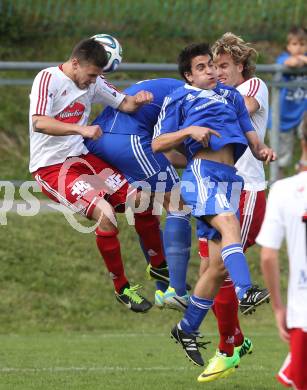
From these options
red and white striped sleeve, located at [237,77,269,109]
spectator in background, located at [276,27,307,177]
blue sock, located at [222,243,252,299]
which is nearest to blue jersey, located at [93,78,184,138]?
red and white striped sleeve, located at [237,77,269,109]

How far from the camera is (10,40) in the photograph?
58.7ft

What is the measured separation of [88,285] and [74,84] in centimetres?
511

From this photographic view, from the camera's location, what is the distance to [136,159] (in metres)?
10.1

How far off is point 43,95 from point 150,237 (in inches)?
63.1

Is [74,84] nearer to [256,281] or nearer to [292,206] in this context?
[292,206]

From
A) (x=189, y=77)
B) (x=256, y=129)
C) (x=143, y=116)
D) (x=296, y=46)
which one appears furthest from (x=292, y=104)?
(x=189, y=77)

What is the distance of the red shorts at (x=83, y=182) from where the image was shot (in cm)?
1002

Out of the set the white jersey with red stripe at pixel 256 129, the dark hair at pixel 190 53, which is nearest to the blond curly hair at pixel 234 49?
the white jersey with red stripe at pixel 256 129

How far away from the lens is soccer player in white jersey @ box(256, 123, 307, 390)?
6.49 m

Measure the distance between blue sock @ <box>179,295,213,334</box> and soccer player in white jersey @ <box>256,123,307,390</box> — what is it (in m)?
2.76

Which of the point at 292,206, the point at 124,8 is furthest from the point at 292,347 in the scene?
the point at 124,8

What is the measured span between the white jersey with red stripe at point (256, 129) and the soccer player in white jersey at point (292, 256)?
A: 3.44 meters

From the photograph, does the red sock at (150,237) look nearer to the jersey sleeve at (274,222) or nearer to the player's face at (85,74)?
the player's face at (85,74)

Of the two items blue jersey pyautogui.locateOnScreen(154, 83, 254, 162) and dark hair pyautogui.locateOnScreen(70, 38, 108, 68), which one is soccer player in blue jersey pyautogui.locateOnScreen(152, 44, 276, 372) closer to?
blue jersey pyautogui.locateOnScreen(154, 83, 254, 162)
